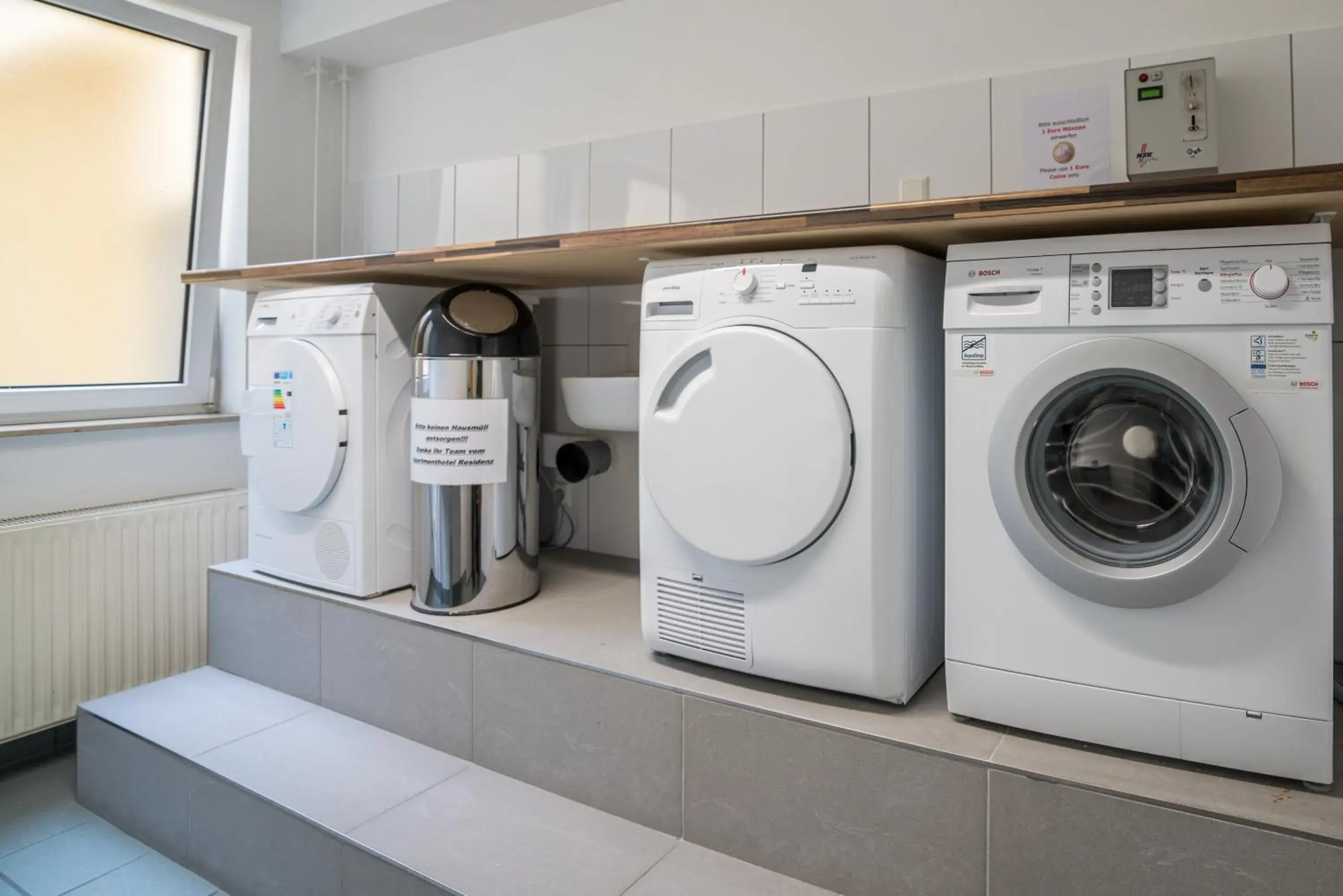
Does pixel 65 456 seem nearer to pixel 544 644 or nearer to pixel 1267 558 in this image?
pixel 544 644

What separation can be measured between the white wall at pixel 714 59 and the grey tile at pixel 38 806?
2115mm

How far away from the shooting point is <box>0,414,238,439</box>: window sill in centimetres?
229

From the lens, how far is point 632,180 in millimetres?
2443

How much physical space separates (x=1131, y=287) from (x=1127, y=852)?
0.82 metres

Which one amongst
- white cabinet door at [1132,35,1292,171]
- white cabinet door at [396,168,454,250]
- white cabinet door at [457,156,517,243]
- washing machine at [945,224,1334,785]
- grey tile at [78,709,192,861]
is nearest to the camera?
washing machine at [945,224,1334,785]

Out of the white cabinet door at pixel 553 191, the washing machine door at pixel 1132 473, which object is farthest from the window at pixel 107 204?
the washing machine door at pixel 1132 473

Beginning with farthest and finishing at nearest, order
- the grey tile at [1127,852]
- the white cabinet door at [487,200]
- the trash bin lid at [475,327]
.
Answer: the white cabinet door at [487,200], the trash bin lid at [475,327], the grey tile at [1127,852]

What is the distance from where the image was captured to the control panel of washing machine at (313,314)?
7.02ft

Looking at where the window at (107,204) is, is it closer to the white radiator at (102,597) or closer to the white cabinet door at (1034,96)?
the white radiator at (102,597)

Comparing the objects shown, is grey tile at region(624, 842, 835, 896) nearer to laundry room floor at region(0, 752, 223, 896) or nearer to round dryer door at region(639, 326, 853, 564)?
round dryer door at region(639, 326, 853, 564)

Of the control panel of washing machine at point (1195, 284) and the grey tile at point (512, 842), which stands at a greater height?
the control panel of washing machine at point (1195, 284)

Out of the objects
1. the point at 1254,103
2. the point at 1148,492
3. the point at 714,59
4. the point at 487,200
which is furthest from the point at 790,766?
the point at 487,200

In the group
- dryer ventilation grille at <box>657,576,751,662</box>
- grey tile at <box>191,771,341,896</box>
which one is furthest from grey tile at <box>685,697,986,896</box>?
grey tile at <box>191,771,341,896</box>

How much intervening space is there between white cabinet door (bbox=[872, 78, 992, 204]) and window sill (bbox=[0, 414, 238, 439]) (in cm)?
216
